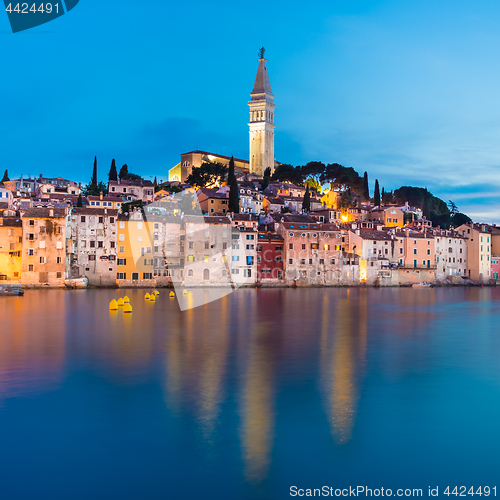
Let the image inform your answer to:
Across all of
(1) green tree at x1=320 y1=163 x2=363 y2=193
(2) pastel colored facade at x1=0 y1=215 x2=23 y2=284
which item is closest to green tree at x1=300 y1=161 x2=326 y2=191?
(1) green tree at x1=320 y1=163 x2=363 y2=193

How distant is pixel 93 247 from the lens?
53.0 metres

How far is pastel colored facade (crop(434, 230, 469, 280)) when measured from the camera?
70.8m

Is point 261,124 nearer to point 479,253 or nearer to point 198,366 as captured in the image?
point 479,253

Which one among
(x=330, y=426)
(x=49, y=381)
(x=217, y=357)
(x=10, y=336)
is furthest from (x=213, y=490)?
(x=10, y=336)

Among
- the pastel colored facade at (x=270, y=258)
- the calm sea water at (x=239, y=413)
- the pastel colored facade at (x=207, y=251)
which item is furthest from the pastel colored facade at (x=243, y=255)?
the calm sea water at (x=239, y=413)

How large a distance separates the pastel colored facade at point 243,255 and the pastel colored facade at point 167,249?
231 inches

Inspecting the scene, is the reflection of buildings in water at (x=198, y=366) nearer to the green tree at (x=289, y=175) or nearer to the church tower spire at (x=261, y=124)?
the green tree at (x=289, y=175)

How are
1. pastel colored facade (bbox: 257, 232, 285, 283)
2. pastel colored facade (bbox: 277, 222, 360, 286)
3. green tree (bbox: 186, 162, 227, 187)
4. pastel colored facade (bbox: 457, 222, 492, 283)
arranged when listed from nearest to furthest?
pastel colored facade (bbox: 257, 232, 285, 283) → pastel colored facade (bbox: 277, 222, 360, 286) → pastel colored facade (bbox: 457, 222, 492, 283) → green tree (bbox: 186, 162, 227, 187)

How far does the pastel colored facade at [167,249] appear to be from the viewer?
55.0m

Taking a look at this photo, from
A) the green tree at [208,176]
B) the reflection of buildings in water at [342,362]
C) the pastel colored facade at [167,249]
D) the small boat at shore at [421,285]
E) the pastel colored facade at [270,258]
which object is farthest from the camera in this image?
the green tree at [208,176]

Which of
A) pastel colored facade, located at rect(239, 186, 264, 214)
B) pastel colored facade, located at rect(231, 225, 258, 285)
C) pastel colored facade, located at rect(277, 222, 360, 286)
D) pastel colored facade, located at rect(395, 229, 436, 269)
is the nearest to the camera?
pastel colored facade, located at rect(231, 225, 258, 285)

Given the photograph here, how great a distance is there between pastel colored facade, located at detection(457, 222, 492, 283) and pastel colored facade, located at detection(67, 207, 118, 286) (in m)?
50.0

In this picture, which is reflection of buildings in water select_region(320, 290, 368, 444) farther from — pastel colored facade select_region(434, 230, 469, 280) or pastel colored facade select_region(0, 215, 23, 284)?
pastel colored facade select_region(434, 230, 469, 280)

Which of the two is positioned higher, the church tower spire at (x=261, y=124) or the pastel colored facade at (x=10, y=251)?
the church tower spire at (x=261, y=124)
